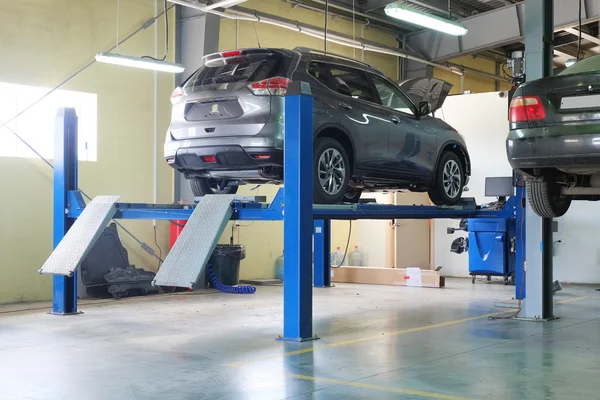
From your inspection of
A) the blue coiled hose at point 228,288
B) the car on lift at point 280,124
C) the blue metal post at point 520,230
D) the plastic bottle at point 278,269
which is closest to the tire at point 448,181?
the car on lift at point 280,124

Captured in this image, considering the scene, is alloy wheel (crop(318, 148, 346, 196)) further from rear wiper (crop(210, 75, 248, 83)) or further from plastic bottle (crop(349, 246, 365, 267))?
plastic bottle (crop(349, 246, 365, 267))

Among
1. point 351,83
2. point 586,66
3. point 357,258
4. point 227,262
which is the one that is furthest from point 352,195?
point 357,258

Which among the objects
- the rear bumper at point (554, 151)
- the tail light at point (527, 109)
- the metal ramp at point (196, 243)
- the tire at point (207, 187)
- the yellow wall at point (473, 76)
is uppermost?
the yellow wall at point (473, 76)

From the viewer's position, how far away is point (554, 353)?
20.2 ft

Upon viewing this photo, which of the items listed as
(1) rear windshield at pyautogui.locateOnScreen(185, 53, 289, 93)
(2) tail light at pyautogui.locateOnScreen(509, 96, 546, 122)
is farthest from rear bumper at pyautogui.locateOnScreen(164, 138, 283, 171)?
(2) tail light at pyautogui.locateOnScreen(509, 96, 546, 122)

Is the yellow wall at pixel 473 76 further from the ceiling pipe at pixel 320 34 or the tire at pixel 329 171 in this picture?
the tire at pixel 329 171

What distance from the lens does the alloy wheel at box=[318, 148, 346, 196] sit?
286 inches

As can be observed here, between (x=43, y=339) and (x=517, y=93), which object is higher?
(x=517, y=93)

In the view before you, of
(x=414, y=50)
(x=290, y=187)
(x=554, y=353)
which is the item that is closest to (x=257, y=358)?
(x=290, y=187)

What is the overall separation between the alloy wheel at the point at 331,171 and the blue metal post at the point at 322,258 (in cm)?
507

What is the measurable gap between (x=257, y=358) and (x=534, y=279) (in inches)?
142

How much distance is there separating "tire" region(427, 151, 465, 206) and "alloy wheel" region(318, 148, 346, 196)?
2.05m

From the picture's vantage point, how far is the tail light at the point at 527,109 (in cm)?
588

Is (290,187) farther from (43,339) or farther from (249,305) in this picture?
(249,305)
